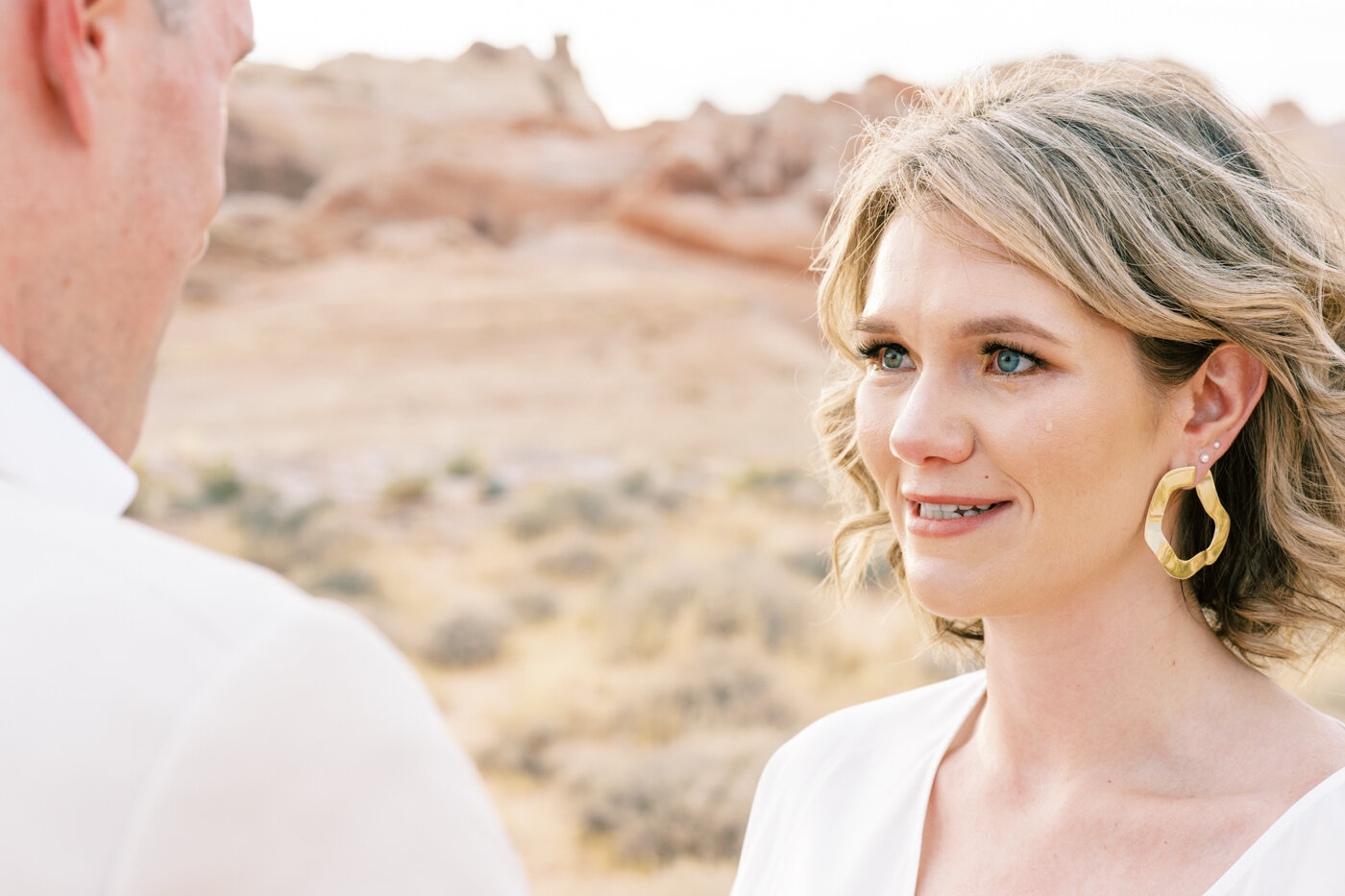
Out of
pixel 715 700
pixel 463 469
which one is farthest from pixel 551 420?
pixel 715 700

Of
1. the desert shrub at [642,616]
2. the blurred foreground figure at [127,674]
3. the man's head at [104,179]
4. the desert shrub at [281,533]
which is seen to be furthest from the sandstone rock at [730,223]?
the blurred foreground figure at [127,674]

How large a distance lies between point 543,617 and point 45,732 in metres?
10.7

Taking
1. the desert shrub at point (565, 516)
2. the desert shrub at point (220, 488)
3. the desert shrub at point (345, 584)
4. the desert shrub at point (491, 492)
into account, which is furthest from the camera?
the desert shrub at point (491, 492)

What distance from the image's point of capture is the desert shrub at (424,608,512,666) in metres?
10.2

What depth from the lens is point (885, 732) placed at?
254cm

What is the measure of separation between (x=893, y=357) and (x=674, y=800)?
539cm

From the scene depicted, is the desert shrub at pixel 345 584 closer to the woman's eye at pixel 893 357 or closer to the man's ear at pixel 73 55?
the woman's eye at pixel 893 357

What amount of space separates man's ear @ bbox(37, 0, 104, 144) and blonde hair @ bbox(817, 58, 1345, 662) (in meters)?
1.51

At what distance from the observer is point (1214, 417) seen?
2105 millimetres

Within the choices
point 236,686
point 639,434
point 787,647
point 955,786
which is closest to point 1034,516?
point 955,786

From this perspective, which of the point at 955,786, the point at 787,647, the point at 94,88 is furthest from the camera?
the point at 787,647

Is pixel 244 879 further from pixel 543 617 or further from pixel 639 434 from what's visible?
pixel 639 434

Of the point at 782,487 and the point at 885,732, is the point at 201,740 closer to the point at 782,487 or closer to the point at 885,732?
the point at 885,732

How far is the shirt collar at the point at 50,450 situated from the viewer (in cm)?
82
